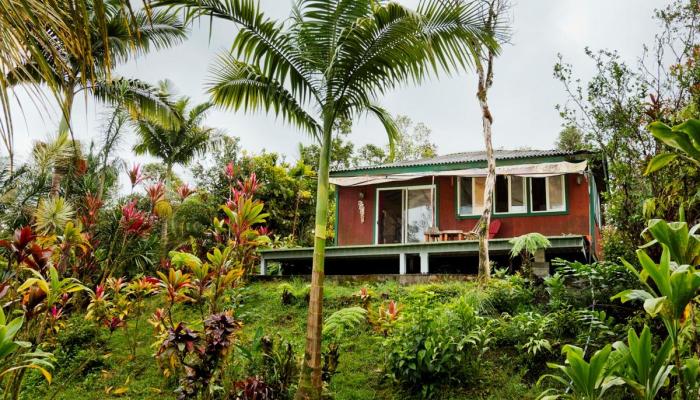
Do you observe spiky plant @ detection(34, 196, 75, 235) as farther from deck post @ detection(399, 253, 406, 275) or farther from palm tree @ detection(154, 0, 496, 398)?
deck post @ detection(399, 253, 406, 275)

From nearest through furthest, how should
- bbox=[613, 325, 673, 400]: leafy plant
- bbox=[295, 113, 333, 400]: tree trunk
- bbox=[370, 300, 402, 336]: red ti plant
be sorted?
bbox=[613, 325, 673, 400]: leafy plant → bbox=[295, 113, 333, 400]: tree trunk → bbox=[370, 300, 402, 336]: red ti plant

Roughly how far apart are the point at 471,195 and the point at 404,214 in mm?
1991

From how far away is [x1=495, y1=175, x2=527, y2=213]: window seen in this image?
560 inches

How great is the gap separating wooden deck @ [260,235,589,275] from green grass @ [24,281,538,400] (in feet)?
5.42

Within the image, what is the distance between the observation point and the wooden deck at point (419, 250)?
36.7 feet

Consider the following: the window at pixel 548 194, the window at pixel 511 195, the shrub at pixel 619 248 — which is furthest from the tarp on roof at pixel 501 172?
the shrub at pixel 619 248

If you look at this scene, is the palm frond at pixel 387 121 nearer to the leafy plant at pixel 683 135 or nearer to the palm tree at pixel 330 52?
the palm tree at pixel 330 52

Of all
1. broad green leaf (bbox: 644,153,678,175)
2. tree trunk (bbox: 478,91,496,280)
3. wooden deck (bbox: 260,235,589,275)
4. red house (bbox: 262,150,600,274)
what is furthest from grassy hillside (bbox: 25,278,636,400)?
red house (bbox: 262,150,600,274)

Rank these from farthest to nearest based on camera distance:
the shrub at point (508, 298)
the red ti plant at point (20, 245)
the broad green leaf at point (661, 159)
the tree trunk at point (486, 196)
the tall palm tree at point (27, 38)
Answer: the tree trunk at point (486, 196) → the shrub at point (508, 298) → the red ti plant at point (20, 245) → the broad green leaf at point (661, 159) → the tall palm tree at point (27, 38)

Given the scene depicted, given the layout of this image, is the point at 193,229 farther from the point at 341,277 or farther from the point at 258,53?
the point at 258,53

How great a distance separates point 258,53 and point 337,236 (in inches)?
404

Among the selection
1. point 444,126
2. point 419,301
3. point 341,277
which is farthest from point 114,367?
point 444,126

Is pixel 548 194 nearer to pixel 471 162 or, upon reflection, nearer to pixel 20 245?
pixel 471 162

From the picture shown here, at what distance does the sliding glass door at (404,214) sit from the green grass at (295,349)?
4698 millimetres
